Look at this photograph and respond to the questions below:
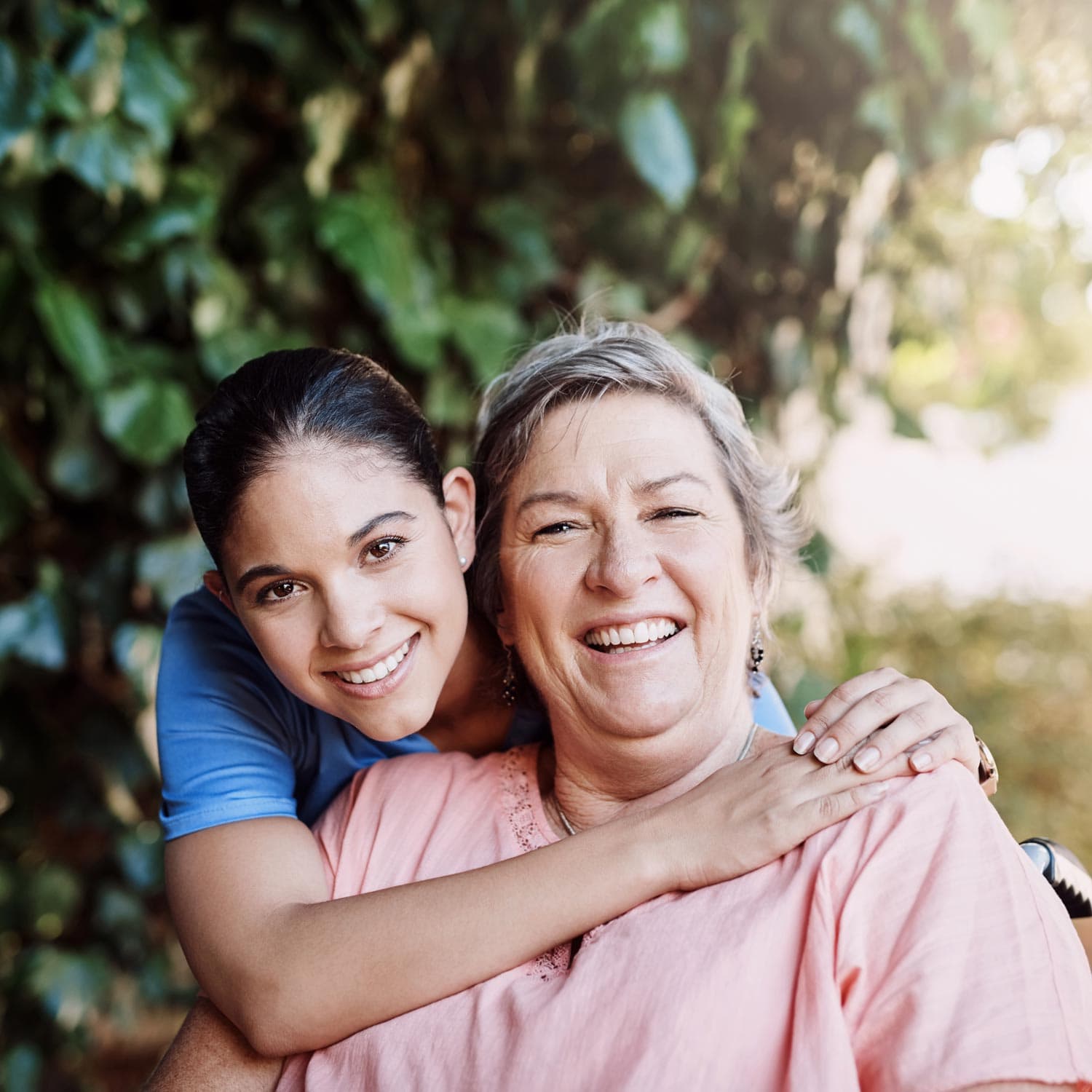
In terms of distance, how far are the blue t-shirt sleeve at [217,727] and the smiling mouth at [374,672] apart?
0.80ft

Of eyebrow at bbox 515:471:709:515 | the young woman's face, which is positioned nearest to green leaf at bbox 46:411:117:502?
the young woman's face

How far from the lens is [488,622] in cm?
193

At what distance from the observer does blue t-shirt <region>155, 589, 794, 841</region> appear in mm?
1652

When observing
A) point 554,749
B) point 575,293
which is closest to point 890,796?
point 554,749

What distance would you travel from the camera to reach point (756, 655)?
1.76 meters

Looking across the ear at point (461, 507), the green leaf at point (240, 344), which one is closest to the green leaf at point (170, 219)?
the green leaf at point (240, 344)

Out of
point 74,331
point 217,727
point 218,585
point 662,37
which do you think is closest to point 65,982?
point 217,727

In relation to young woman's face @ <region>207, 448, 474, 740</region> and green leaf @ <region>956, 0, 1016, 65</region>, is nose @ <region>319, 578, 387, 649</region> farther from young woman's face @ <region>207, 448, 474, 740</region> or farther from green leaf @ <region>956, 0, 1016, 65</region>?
green leaf @ <region>956, 0, 1016, 65</region>

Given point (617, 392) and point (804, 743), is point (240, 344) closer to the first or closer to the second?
point (617, 392)

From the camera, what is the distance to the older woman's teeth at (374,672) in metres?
1.57

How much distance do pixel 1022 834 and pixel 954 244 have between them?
2.00 m

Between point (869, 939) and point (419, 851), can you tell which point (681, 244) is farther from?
point (869, 939)

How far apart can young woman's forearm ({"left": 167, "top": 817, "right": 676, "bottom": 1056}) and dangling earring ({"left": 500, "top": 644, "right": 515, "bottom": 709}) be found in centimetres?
47

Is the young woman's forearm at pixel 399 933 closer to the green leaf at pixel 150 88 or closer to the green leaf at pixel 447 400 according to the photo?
the green leaf at pixel 447 400
